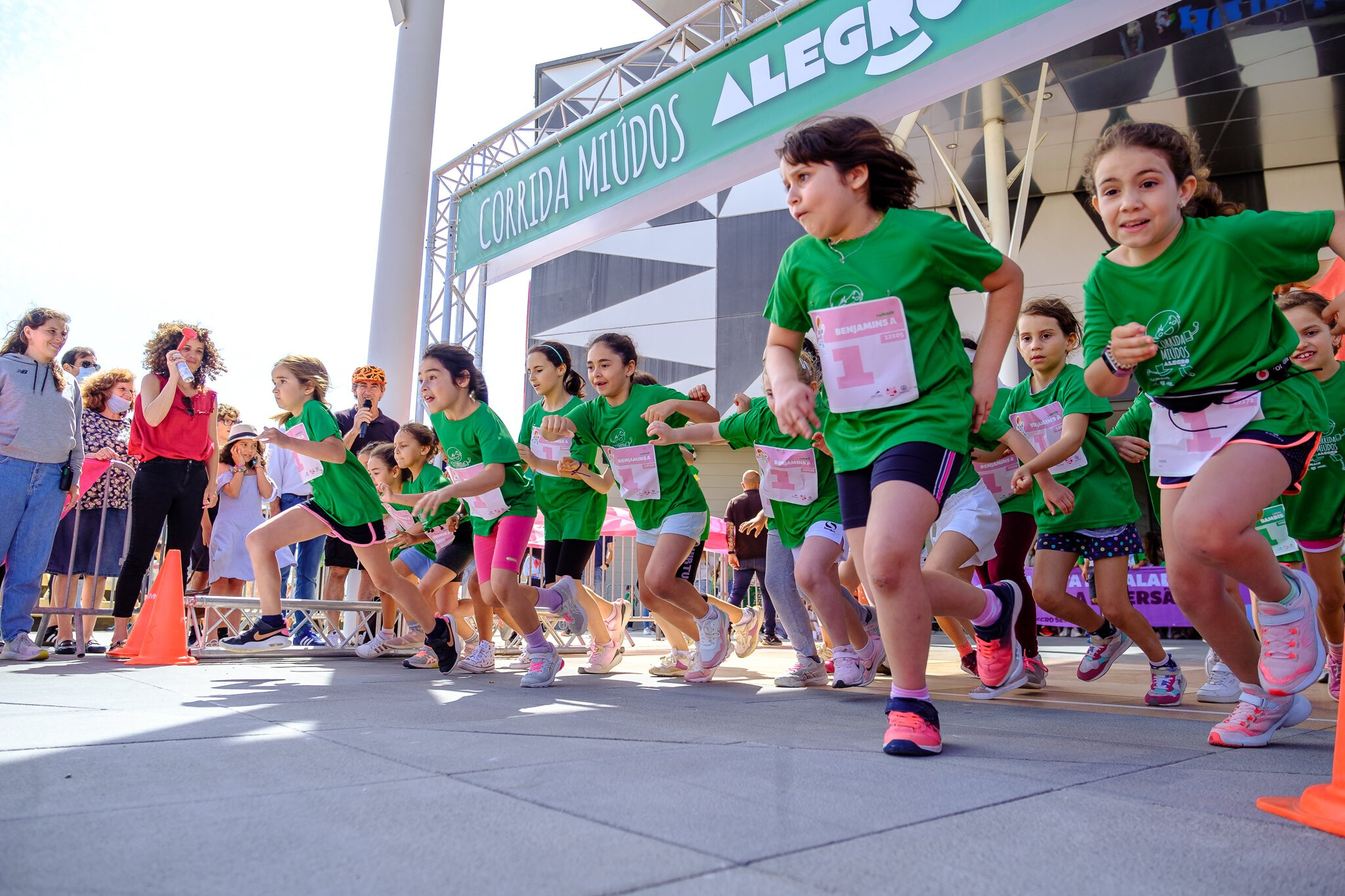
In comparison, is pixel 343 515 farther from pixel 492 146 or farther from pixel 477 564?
pixel 492 146

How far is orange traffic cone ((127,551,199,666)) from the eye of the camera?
4.72 meters

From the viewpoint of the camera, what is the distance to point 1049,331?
3691mm

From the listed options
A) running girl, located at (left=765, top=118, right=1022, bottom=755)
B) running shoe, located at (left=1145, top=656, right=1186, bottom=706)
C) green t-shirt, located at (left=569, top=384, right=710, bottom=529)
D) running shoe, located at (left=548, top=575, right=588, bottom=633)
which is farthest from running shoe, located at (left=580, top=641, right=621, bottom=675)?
running girl, located at (left=765, top=118, right=1022, bottom=755)

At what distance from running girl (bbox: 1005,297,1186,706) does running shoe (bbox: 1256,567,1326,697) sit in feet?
3.46

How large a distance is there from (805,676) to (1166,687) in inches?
56.6

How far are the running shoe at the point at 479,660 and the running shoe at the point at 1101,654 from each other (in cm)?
284

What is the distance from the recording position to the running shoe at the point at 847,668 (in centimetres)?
373

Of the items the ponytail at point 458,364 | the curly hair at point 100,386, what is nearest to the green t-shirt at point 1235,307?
the ponytail at point 458,364

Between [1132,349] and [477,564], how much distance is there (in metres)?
3.51

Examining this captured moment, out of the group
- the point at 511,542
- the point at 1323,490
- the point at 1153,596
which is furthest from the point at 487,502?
the point at 1153,596

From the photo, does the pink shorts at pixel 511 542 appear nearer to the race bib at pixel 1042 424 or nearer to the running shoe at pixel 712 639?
the running shoe at pixel 712 639

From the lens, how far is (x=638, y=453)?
14.4 ft

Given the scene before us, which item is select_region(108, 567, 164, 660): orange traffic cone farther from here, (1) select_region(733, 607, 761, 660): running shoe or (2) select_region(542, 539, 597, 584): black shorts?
(1) select_region(733, 607, 761, 660): running shoe

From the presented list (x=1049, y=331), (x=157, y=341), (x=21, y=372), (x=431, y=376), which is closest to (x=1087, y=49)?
(x=1049, y=331)
